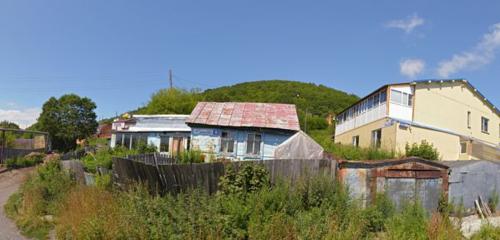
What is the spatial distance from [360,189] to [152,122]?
21.0m

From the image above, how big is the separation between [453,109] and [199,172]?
2478 centimetres

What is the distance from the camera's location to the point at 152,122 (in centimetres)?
2889

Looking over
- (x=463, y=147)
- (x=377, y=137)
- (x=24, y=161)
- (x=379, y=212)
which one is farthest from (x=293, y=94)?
(x=379, y=212)

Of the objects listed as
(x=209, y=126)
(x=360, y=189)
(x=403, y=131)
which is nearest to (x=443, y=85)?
(x=403, y=131)

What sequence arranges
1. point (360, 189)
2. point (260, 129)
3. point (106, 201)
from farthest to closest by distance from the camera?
point (260, 129) → point (360, 189) → point (106, 201)

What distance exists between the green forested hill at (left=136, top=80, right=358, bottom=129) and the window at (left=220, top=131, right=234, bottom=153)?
22.7 meters

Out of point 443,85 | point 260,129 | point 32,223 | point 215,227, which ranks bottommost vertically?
point 32,223

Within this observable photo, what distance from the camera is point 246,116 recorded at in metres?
23.3

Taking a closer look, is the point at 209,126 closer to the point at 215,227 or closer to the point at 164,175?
the point at 164,175

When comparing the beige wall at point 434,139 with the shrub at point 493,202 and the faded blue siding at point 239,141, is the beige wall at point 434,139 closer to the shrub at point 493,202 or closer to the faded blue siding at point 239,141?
the faded blue siding at point 239,141

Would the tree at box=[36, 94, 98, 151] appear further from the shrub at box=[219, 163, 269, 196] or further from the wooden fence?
the shrub at box=[219, 163, 269, 196]

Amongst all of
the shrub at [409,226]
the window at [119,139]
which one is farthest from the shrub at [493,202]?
the window at [119,139]

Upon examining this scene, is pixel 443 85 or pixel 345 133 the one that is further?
pixel 345 133

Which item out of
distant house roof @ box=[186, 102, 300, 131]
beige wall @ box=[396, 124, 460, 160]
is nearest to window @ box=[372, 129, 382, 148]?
beige wall @ box=[396, 124, 460, 160]
